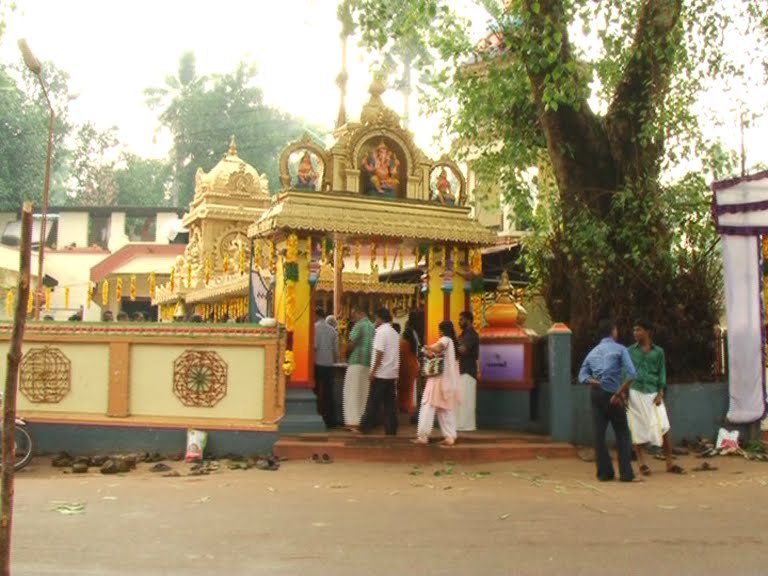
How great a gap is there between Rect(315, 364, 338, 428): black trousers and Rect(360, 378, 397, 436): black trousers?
1058 mm

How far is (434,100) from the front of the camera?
49.2ft

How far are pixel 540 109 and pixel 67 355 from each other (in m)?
6.84

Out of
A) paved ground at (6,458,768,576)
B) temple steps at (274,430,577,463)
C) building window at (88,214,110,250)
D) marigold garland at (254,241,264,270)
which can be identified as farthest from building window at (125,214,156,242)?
paved ground at (6,458,768,576)

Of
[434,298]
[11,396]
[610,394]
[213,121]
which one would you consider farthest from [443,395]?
[213,121]

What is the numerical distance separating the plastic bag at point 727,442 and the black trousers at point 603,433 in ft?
8.79

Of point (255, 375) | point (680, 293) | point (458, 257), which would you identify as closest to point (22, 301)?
point (255, 375)

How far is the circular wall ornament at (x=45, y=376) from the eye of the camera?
10945 millimetres

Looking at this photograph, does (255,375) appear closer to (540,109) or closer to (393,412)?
(393,412)

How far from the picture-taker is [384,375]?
427 inches

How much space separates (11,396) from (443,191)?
9.55 m

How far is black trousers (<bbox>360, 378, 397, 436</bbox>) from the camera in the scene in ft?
35.8

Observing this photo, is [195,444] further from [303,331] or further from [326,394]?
[326,394]

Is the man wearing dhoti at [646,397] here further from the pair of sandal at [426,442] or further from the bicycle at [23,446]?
the bicycle at [23,446]

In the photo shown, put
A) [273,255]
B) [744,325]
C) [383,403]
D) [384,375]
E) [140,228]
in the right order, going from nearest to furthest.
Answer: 1. [384,375]
2. [383,403]
3. [744,325]
4. [273,255]
5. [140,228]
